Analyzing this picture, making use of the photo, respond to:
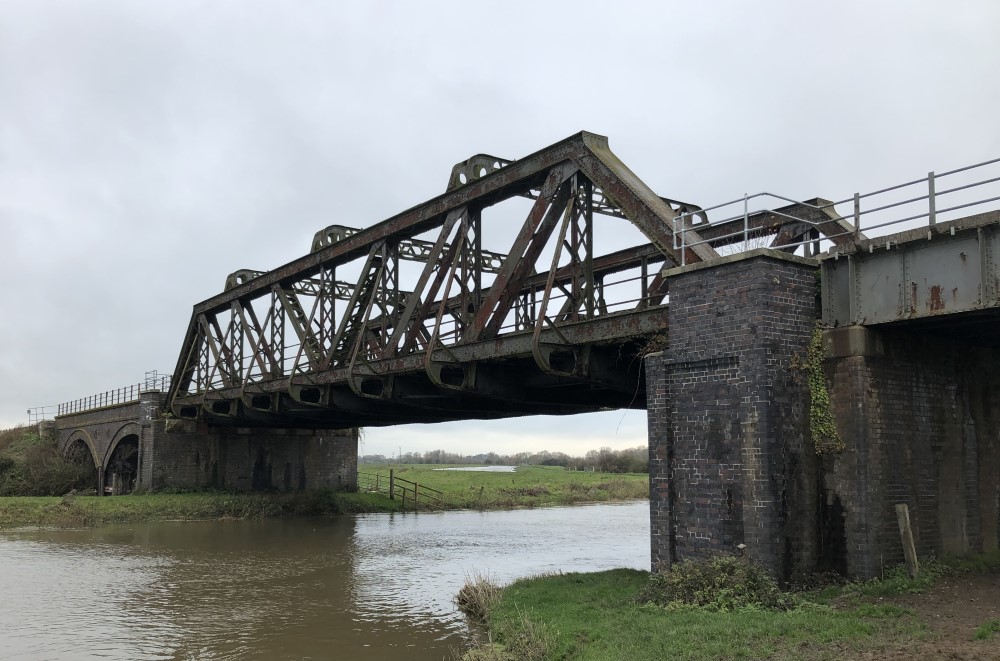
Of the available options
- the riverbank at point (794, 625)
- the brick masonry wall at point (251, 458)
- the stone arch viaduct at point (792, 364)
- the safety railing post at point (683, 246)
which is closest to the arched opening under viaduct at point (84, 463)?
the brick masonry wall at point (251, 458)

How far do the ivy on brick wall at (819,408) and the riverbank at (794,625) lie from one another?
2.00 meters

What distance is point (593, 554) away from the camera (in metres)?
25.4

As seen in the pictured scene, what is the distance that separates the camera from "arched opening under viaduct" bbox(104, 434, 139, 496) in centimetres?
4525

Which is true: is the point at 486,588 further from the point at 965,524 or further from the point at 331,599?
the point at 965,524

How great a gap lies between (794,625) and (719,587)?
1953 mm

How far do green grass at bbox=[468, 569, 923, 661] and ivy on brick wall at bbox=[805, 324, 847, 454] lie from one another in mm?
2660

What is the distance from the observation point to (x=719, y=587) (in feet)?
39.9

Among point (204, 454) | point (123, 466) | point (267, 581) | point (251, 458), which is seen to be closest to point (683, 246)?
point (267, 581)

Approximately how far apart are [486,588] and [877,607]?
7476 millimetres

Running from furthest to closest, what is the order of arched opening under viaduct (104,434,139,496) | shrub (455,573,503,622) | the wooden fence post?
arched opening under viaduct (104,434,139,496) < shrub (455,573,503,622) < the wooden fence post

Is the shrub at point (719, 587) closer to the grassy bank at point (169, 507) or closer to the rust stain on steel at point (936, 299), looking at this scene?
the rust stain on steel at point (936, 299)

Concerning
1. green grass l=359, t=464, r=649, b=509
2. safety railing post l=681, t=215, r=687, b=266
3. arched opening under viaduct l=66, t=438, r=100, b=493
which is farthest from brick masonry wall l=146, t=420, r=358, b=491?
safety railing post l=681, t=215, r=687, b=266

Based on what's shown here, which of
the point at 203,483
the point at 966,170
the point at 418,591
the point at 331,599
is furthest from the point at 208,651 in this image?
the point at 203,483

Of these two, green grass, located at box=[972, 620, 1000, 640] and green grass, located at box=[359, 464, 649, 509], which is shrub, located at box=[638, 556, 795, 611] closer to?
green grass, located at box=[972, 620, 1000, 640]
